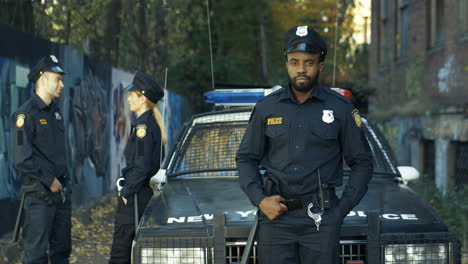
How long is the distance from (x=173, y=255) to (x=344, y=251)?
0.93 meters

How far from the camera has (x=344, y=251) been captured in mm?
3951

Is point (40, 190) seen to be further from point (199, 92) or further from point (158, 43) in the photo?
point (199, 92)

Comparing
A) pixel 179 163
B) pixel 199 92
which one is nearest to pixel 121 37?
pixel 199 92

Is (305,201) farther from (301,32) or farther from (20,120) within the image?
(20,120)

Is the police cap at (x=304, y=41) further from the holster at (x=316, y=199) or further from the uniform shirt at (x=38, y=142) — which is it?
the uniform shirt at (x=38, y=142)

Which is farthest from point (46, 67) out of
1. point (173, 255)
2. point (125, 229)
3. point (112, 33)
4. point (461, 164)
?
point (112, 33)

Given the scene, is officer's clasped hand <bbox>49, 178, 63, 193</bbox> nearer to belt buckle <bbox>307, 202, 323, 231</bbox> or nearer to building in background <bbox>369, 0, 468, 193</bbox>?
belt buckle <bbox>307, 202, 323, 231</bbox>

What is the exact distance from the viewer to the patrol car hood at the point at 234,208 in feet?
13.3

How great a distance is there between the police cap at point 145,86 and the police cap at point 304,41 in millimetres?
1864

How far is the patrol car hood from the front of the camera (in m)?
4.04

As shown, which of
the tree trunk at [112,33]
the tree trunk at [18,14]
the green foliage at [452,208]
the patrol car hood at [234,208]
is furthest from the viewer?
the tree trunk at [112,33]

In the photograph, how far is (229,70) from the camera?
24531 mm

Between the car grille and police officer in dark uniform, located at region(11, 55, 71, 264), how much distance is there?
181cm

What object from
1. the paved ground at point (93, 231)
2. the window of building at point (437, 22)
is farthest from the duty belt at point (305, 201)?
the window of building at point (437, 22)
